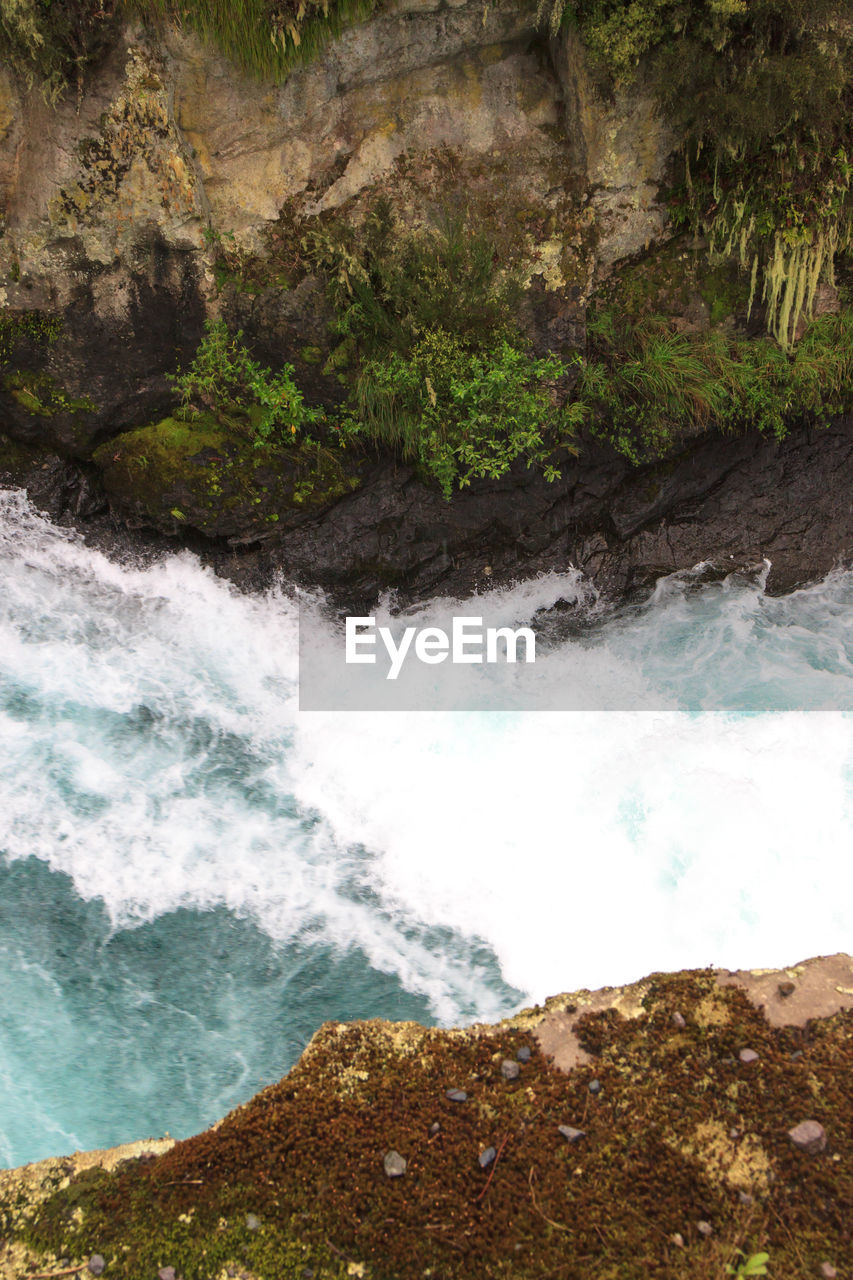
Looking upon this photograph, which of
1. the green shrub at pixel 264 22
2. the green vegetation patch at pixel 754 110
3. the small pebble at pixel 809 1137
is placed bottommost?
the small pebble at pixel 809 1137

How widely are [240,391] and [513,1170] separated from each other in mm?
6811

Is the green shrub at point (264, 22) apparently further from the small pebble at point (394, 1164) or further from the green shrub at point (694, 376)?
the small pebble at point (394, 1164)

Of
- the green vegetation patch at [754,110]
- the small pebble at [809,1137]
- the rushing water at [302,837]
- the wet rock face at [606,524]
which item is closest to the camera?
the small pebble at [809,1137]

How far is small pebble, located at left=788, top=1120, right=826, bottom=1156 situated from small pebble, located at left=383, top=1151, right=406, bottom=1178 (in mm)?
1742

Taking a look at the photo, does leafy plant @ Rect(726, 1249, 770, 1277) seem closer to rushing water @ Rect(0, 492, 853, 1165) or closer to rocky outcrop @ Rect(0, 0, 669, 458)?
rushing water @ Rect(0, 492, 853, 1165)

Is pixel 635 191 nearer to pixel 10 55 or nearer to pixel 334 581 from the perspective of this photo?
pixel 334 581

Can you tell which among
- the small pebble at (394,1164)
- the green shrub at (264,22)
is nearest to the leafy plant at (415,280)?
the green shrub at (264,22)

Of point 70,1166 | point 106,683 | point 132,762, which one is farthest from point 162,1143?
point 106,683

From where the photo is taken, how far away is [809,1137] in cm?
341

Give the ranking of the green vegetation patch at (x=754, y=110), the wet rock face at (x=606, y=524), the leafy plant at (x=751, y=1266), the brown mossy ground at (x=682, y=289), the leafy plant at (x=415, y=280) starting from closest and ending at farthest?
the leafy plant at (x=751, y=1266), the green vegetation patch at (x=754, y=110), the leafy plant at (x=415, y=280), the brown mossy ground at (x=682, y=289), the wet rock face at (x=606, y=524)

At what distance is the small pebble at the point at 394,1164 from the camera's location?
3.50 metres

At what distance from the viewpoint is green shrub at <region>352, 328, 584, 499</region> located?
7117 millimetres

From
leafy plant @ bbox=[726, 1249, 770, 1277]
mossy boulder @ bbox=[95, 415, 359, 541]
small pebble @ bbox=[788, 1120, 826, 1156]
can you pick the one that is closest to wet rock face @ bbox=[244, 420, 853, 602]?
mossy boulder @ bbox=[95, 415, 359, 541]

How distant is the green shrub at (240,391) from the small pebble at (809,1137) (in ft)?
21.8
